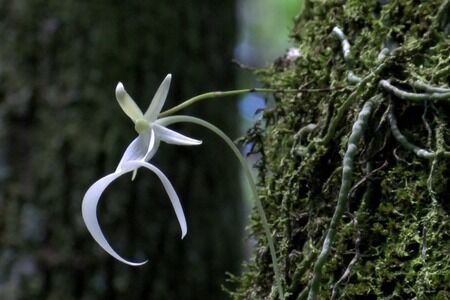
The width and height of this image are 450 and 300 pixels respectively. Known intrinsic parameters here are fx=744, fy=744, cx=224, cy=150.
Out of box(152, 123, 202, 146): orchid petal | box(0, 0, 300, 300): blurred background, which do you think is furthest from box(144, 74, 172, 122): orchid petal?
box(0, 0, 300, 300): blurred background

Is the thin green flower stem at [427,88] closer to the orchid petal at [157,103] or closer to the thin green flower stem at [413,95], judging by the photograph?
the thin green flower stem at [413,95]

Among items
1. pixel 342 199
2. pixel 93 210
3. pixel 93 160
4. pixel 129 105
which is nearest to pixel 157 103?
pixel 129 105

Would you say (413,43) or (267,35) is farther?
(267,35)

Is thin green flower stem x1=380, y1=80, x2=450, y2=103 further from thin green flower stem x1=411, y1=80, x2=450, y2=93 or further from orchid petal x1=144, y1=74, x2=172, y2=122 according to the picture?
orchid petal x1=144, y1=74, x2=172, y2=122

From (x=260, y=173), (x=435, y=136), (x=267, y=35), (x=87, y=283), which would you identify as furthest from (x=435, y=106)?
(x=267, y=35)

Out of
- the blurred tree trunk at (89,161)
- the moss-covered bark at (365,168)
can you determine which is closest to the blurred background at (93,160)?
the blurred tree trunk at (89,161)

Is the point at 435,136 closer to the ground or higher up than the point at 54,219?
closer to the ground

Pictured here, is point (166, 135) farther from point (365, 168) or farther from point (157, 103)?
point (365, 168)

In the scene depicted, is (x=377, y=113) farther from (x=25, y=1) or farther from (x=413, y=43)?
(x=25, y=1)

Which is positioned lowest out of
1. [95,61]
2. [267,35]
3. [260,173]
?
[260,173]
